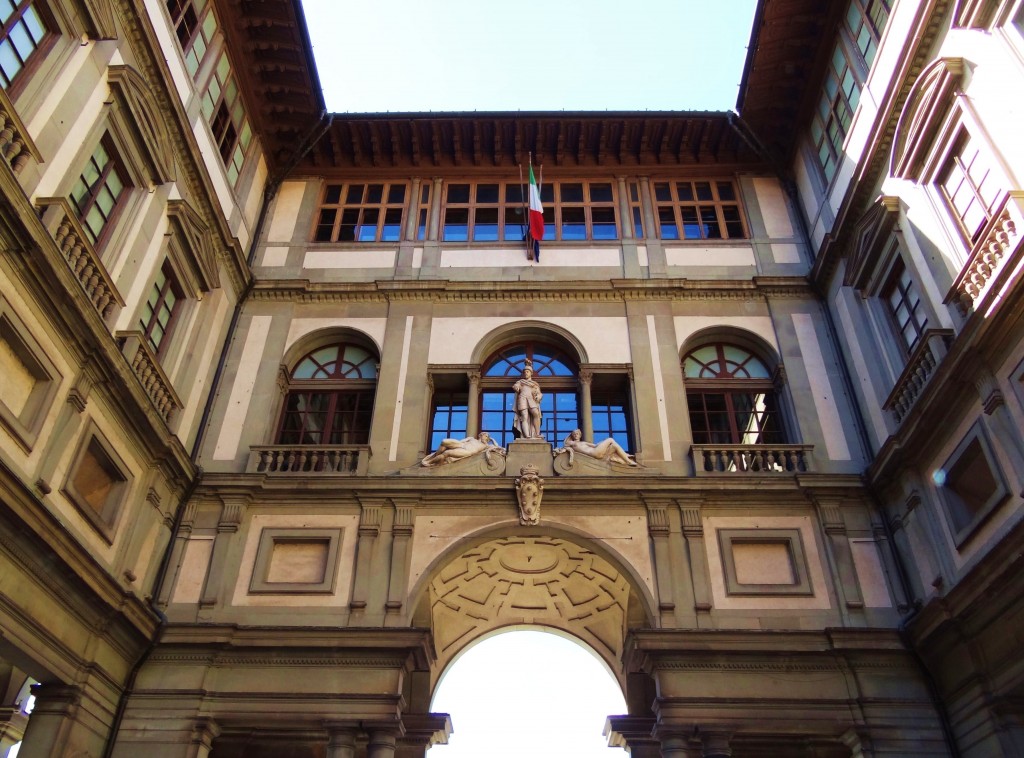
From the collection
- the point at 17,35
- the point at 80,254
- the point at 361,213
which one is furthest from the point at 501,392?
the point at 17,35

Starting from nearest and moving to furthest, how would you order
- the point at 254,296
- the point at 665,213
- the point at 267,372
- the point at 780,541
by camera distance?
the point at 780,541, the point at 267,372, the point at 254,296, the point at 665,213

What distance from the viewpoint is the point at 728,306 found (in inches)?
696

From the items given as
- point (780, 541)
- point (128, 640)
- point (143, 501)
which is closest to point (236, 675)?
point (128, 640)

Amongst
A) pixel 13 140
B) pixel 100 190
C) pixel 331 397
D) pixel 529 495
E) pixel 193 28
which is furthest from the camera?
pixel 331 397

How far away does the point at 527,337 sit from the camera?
17719mm

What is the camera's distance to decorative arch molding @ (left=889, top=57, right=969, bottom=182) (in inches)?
480

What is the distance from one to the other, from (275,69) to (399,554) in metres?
11.8

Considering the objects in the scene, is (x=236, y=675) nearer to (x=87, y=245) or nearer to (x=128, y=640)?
(x=128, y=640)

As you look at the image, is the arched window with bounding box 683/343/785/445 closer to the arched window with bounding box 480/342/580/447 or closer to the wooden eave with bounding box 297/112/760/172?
the arched window with bounding box 480/342/580/447

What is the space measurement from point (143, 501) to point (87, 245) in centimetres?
425

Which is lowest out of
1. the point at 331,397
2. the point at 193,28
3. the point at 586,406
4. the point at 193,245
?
the point at 586,406

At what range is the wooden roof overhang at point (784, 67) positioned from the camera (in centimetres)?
1752

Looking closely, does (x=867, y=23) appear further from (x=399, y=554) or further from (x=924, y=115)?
(x=399, y=554)

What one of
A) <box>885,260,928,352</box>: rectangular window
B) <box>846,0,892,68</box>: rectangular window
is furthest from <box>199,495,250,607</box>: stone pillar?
<box>846,0,892,68</box>: rectangular window
